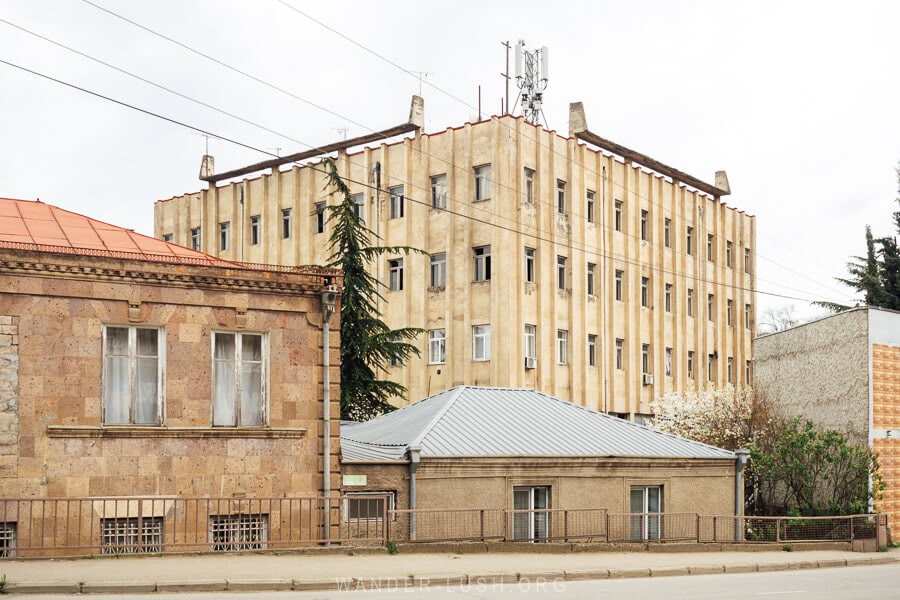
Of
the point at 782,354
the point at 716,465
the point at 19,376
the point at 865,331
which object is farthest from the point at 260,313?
the point at 782,354

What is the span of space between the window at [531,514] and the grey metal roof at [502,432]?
Answer: 0.94 metres

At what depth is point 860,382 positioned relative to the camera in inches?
1398

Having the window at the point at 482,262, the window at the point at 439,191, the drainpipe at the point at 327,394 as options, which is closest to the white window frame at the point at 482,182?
the window at the point at 439,191

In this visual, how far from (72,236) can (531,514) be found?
1177cm

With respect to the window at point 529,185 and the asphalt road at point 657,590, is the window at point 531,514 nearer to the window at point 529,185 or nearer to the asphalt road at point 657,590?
the asphalt road at point 657,590

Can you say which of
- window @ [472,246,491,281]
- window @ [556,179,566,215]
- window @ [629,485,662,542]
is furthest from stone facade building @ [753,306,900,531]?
window @ [472,246,491,281]

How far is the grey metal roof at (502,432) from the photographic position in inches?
1016

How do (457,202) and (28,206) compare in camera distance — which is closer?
(28,206)

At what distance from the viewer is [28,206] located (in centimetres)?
2342

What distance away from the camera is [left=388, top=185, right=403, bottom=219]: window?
1908 inches

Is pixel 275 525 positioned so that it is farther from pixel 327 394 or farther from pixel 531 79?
pixel 531 79

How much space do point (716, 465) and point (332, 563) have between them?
544 inches

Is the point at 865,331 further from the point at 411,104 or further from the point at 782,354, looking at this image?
the point at 411,104

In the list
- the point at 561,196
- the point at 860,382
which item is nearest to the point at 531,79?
the point at 561,196
